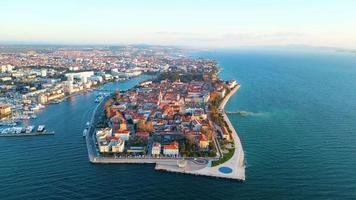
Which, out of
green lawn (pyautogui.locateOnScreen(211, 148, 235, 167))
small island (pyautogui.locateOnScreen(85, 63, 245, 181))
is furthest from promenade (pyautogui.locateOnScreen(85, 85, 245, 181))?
green lawn (pyautogui.locateOnScreen(211, 148, 235, 167))

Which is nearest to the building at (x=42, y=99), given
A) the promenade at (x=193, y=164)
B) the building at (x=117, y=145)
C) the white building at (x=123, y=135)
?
the white building at (x=123, y=135)

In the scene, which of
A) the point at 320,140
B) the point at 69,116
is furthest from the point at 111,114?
the point at 320,140

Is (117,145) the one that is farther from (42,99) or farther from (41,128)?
(42,99)

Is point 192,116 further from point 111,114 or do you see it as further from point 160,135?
point 111,114

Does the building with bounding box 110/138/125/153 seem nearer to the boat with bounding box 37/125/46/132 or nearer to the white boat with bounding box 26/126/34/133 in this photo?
the boat with bounding box 37/125/46/132

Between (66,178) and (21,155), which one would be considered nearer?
(66,178)

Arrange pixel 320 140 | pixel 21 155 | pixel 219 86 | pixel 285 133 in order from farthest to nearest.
→ pixel 219 86, pixel 285 133, pixel 320 140, pixel 21 155

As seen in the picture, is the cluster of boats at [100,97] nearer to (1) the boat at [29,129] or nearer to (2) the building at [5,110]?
(2) the building at [5,110]

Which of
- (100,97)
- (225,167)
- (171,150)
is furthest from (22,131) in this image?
(225,167)
